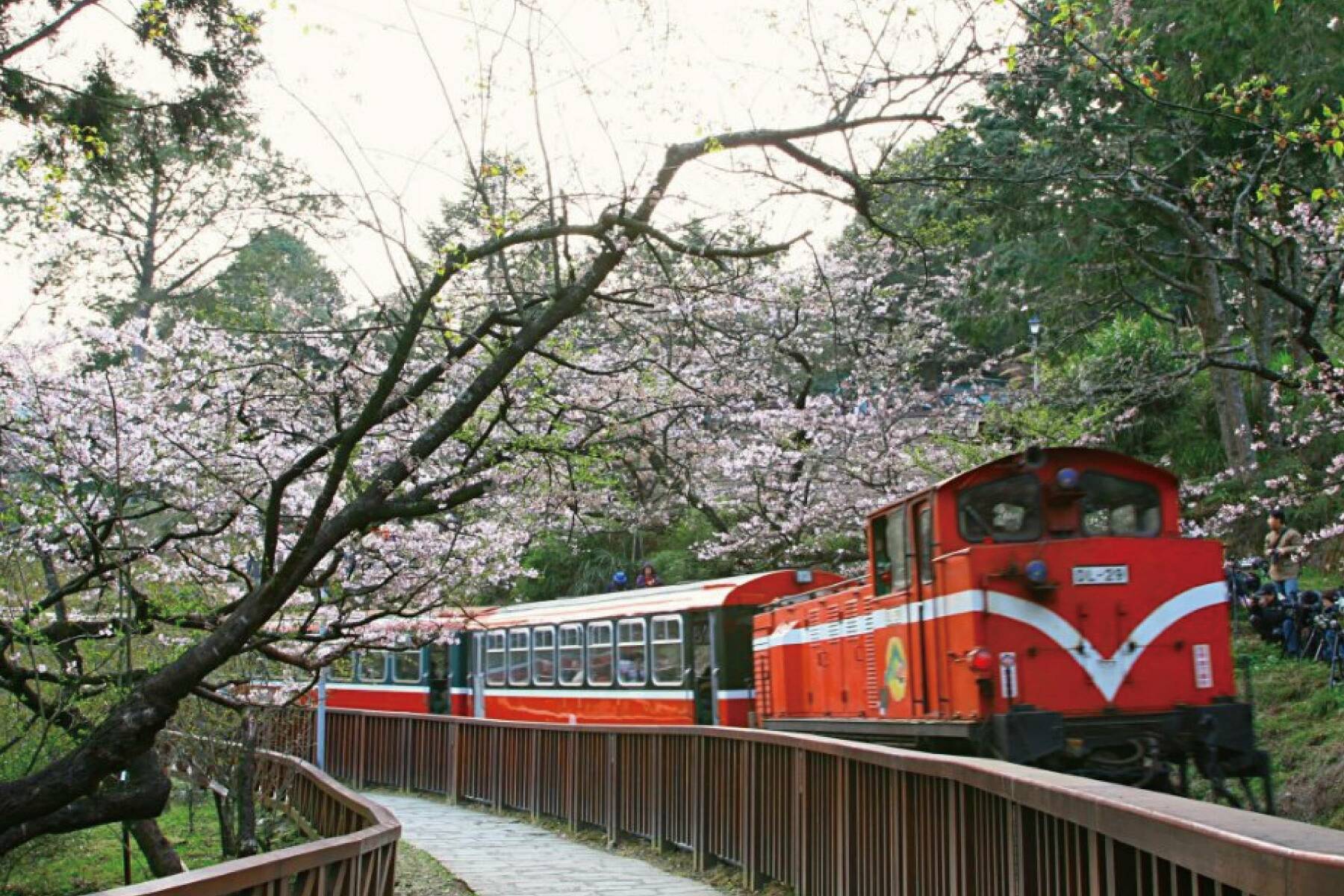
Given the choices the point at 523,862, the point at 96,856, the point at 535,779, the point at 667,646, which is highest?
the point at 667,646

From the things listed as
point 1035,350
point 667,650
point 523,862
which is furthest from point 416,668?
point 523,862

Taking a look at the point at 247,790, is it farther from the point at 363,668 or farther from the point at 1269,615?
the point at 363,668


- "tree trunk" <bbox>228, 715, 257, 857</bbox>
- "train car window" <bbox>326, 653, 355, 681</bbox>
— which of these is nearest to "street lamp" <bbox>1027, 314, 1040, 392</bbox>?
"train car window" <bbox>326, 653, 355, 681</bbox>

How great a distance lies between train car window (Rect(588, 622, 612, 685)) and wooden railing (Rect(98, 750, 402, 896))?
6857 millimetres

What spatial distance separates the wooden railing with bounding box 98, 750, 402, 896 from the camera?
4828 millimetres

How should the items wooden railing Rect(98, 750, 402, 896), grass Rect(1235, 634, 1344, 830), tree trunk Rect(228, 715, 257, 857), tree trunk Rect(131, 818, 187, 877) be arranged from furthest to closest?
tree trunk Rect(228, 715, 257, 857)
tree trunk Rect(131, 818, 187, 877)
grass Rect(1235, 634, 1344, 830)
wooden railing Rect(98, 750, 402, 896)

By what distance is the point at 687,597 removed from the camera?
18.4 meters

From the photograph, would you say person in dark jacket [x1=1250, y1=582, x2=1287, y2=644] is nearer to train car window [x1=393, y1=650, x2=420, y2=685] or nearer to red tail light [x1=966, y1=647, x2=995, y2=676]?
red tail light [x1=966, y1=647, x2=995, y2=676]

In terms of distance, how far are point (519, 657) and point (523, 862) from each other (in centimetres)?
982

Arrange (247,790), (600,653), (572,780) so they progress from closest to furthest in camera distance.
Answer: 1. (247,790)
2. (572,780)
3. (600,653)

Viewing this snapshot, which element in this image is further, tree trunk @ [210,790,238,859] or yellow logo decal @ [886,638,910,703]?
tree trunk @ [210,790,238,859]

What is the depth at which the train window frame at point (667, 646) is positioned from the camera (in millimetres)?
18375

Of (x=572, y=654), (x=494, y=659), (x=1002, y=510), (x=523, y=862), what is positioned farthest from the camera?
(x=494, y=659)

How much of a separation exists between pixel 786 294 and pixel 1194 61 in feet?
19.9
